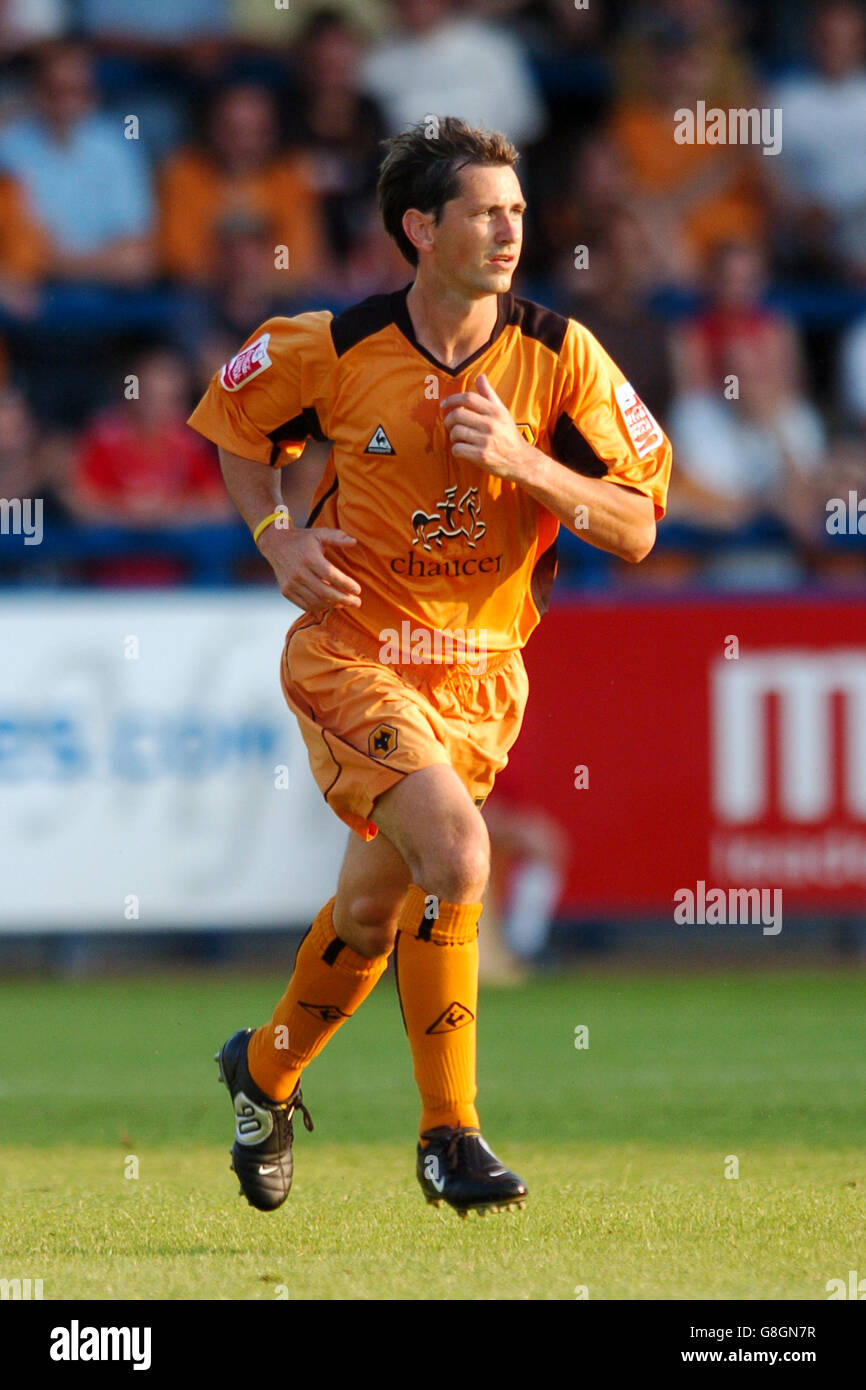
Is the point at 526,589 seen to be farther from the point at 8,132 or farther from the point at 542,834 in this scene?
the point at 8,132

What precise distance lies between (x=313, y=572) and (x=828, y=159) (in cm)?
930

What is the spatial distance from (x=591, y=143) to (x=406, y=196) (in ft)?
27.7

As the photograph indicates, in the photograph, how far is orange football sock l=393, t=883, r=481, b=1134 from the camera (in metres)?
4.97

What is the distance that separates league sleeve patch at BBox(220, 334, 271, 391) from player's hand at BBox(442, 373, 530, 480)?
0.62 metres

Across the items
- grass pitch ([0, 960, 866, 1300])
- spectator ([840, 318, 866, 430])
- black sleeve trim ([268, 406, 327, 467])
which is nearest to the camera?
grass pitch ([0, 960, 866, 1300])

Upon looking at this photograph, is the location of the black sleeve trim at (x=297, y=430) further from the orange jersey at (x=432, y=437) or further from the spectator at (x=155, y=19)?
the spectator at (x=155, y=19)

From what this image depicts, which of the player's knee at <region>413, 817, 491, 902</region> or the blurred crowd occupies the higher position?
the blurred crowd

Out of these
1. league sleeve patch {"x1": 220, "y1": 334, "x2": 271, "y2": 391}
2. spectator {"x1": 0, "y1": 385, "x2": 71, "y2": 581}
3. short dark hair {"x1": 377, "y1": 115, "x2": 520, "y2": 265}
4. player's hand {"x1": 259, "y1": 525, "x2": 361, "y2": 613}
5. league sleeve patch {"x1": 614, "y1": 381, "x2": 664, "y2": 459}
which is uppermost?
spectator {"x1": 0, "y1": 385, "x2": 71, "y2": 581}

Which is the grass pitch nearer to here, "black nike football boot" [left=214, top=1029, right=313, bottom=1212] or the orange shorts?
"black nike football boot" [left=214, top=1029, right=313, bottom=1212]

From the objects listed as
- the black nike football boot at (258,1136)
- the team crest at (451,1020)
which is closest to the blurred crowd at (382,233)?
the black nike football boot at (258,1136)

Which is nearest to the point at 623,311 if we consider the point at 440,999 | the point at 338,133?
the point at 338,133

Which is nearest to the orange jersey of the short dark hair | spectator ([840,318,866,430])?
the short dark hair

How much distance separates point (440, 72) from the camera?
518 inches

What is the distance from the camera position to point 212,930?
420 inches
